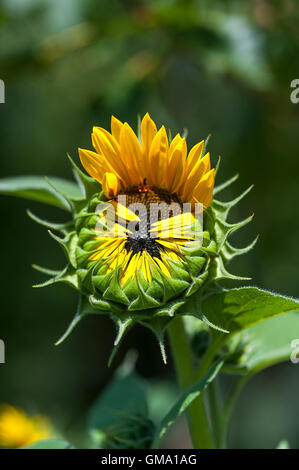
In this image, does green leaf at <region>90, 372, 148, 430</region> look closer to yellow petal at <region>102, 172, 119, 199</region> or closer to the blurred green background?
yellow petal at <region>102, 172, 119, 199</region>

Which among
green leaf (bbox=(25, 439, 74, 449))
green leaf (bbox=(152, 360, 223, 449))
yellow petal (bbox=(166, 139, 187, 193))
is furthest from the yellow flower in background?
yellow petal (bbox=(166, 139, 187, 193))

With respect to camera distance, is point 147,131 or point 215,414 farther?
point 215,414

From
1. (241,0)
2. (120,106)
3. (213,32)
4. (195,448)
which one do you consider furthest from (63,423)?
(241,0)

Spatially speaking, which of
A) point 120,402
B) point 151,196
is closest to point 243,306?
point 151,196

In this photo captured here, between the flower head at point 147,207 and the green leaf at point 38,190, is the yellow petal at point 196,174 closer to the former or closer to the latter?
the flower head at point 147,207

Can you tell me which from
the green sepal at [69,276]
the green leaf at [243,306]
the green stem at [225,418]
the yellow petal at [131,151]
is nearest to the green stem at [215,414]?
the green stem at [225,418]

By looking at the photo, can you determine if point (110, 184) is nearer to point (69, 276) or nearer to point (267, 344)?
point (69, 276)
